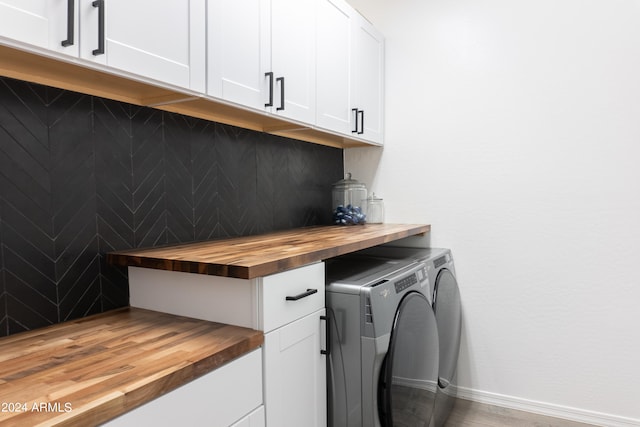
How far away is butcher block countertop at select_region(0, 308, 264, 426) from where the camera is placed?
716mm

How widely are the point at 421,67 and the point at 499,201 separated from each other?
93 cm

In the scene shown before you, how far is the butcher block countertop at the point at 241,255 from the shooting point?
114 cm

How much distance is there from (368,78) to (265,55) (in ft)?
3.23

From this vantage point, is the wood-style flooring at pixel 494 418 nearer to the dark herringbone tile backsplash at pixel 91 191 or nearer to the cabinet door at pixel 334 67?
the dark herringbone tile backsplash at pixel 91 191

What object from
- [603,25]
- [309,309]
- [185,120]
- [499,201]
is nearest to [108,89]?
[185,120]

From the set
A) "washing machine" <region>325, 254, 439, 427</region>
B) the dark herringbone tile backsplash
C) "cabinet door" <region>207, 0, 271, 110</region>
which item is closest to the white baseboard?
"washing machine" <region>325, 254, 439, 427</region>

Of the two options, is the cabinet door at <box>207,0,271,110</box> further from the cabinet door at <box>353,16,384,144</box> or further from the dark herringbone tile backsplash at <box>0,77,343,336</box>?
the cabinet door at <box>353,16,384,144</box>

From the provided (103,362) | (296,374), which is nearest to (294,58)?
(296,374)

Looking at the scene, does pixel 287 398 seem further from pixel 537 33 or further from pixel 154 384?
pixel 537 33

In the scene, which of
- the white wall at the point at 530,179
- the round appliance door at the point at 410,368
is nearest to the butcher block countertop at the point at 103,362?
the round appliance door at the point at 410,368

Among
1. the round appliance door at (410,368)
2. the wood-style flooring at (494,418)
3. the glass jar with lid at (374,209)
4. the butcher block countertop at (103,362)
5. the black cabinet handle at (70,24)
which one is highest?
the black cabinet handle at (70,24)

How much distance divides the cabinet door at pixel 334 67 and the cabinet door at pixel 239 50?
414 millimetres

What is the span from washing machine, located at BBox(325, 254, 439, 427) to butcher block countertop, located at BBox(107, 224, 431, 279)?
0.48ft

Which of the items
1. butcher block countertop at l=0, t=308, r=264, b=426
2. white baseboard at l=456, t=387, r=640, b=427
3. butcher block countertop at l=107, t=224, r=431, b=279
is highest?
butcher block countertop at l=107, t=224, r=431, b=279
